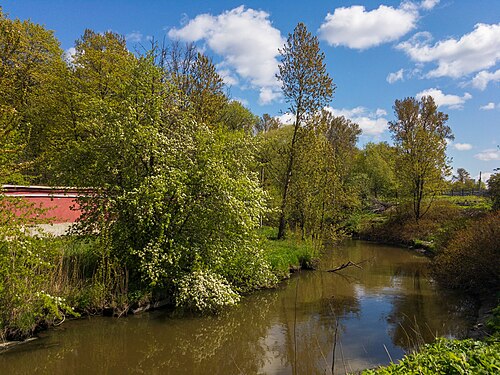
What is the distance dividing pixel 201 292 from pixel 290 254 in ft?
25.5

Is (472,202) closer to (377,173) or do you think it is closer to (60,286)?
(377,173)

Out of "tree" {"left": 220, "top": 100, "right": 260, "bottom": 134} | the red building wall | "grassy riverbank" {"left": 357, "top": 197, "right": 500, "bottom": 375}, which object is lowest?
"grassy riverbank" {"left": 357, "top": 197, "right": 500, "bottom": 375}

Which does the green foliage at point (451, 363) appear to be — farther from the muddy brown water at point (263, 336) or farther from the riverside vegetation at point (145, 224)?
the riverside vegetation at point (145, 224)

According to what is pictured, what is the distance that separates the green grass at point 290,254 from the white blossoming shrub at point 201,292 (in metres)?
4.73

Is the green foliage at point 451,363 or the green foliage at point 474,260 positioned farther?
the green foliage at point 474,260

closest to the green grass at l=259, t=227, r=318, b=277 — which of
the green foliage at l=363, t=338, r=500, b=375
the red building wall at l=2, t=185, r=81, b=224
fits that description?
the red building wall at l=2, t=185, r=81, b=224

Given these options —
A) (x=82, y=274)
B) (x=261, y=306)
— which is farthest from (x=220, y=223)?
(x=82, y=274)

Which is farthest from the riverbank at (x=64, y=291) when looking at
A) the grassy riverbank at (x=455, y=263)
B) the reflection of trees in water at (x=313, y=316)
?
the grassy riverbank at (x=455, y=263)

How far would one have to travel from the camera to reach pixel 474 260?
1220 centimetres

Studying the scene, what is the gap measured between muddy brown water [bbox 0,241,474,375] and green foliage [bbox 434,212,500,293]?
2.33ft

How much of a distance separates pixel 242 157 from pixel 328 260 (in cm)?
1089

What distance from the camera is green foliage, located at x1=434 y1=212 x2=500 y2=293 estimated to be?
38.7 ft

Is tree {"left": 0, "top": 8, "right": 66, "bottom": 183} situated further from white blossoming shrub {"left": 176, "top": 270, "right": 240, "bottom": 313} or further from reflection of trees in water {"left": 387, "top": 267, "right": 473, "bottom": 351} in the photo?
reflection of trees in water {"left": 387, "top": 267, "right": 473, "bottom": 351}

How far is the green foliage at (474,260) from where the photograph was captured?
11789mm
